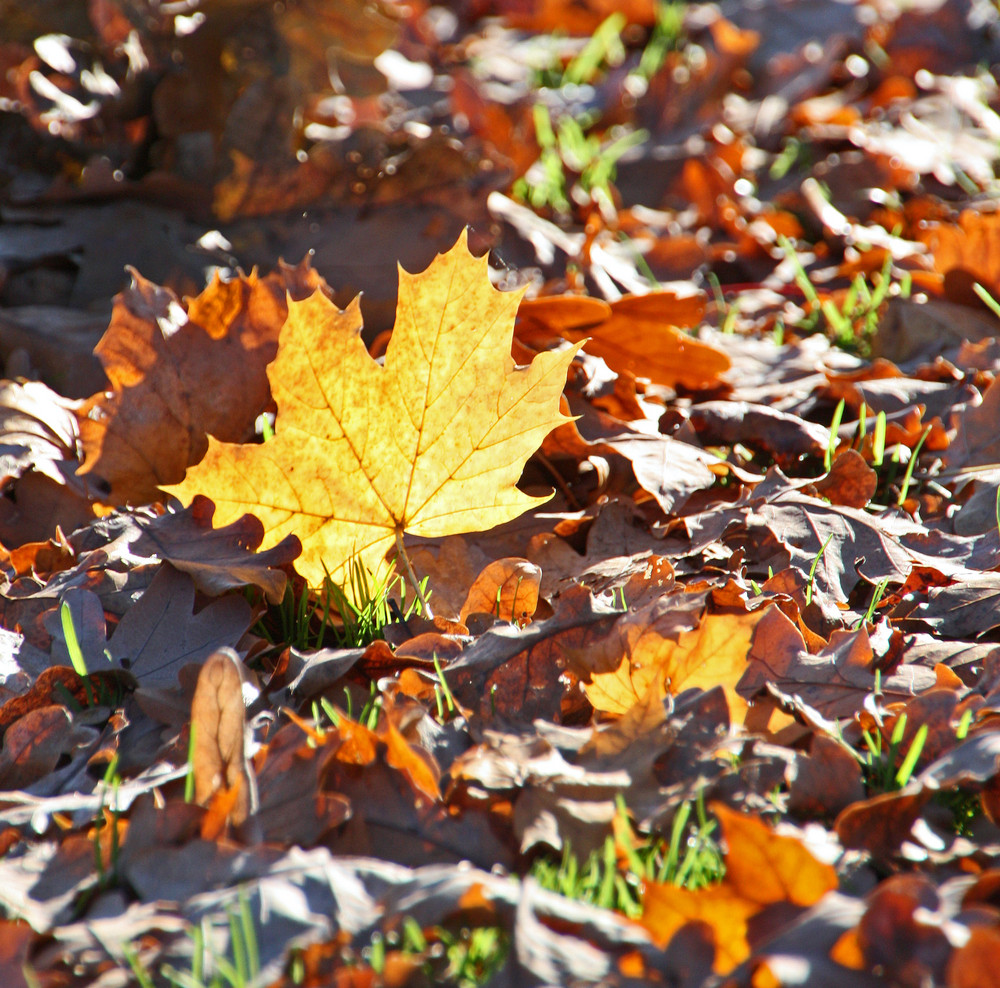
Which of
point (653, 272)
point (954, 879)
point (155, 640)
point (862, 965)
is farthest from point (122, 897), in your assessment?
point (653, 272)

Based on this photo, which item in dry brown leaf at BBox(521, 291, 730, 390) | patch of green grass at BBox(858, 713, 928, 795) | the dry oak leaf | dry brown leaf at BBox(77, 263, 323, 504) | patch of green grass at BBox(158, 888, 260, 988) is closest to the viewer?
patch of green grass at BBox(158, 888, 260, 988)

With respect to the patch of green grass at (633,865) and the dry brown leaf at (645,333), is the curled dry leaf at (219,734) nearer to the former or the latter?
the patch of green grass at (633,865)

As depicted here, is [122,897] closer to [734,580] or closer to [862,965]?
[862,965]

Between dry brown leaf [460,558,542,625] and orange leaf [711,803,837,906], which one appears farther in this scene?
dry brown leaf [460,558,542,625]

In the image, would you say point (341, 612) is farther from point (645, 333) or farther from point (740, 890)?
point (645, 333)

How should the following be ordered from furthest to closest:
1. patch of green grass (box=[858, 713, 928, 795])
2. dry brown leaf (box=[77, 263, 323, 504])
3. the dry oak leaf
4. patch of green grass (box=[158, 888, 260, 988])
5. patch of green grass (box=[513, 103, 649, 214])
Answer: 1. patch of green grass (box=[513, 103, 649, 214])
2. dry brown leaf (box=[77, 263, 323, 504])
3. the dry oak leaf
4. patch of green grass (box=[858, 713, 928, 795])
5. patch of green grass (box=[158, 888, 260, 988])

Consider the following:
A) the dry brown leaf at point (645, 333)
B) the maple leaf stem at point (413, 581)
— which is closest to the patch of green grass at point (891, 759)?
the maple leaf stem at point (413, 581)

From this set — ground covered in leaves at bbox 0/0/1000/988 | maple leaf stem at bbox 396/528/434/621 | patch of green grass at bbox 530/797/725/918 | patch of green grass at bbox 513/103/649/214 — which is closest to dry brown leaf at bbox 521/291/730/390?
ground covered in leaves at bbox 0/0/1000/988

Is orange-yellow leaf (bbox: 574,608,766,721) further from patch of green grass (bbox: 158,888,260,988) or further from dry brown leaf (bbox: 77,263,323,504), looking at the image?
dry brown leaf (bbox: 77,263,323,504)
